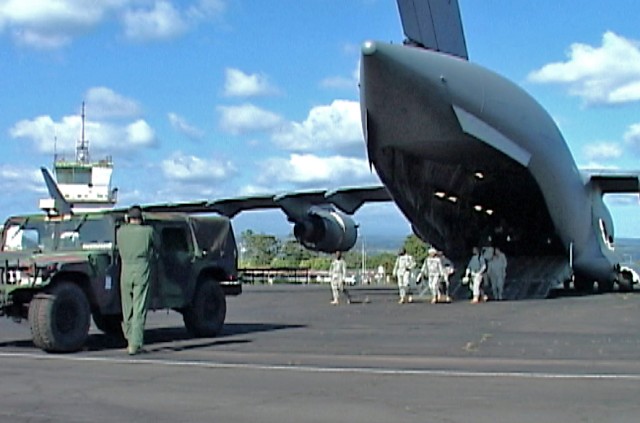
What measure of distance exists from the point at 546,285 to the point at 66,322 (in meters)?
18.9

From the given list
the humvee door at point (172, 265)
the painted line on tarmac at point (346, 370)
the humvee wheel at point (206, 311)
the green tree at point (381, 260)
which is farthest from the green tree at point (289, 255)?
the painted line on tarmac at point (346, 370)

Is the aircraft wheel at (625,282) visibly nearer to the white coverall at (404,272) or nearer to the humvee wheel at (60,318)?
the white coverall at (404,272)

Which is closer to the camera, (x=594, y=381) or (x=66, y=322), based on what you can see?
(x=594, y=381)

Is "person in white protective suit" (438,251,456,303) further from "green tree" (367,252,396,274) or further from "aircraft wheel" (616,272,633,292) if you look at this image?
"green tree" (367,252,396,274)

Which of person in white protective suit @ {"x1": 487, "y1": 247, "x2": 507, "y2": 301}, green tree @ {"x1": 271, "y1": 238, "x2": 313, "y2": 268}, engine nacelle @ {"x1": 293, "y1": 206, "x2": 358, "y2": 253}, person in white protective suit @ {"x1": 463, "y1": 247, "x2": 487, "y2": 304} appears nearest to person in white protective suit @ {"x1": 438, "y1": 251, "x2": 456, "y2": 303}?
person in white protective suit @ {"x1": 463, "y1": 247, "x2": 487, "y2": 304}

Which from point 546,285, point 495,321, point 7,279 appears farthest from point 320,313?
point 546,285

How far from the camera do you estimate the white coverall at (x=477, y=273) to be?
23.8 m

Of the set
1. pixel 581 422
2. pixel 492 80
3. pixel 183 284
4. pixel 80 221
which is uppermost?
pixel 492 80

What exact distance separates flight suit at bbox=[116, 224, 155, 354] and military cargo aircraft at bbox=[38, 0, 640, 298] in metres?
8.94

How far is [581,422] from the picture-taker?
6.11 metres

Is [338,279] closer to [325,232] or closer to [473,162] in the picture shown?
[473,162]

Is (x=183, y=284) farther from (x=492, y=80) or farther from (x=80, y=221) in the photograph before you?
(x=492, y=80)

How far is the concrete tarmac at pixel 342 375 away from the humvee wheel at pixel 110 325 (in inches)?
11.0

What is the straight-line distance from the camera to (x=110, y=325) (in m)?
13.7
